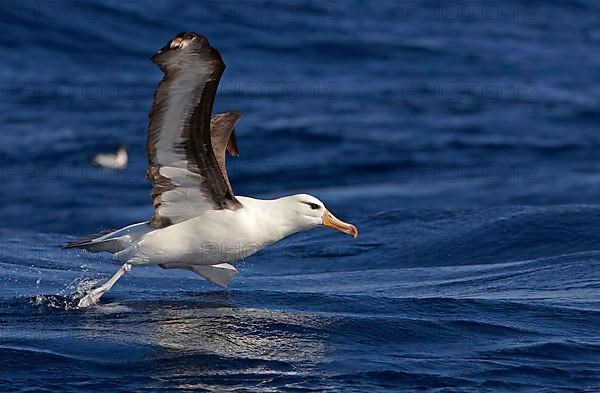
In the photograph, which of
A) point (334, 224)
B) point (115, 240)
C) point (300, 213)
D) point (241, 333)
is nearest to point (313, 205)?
point (300, 213)

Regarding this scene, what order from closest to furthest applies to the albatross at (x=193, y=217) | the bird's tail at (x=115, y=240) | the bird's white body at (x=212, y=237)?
the albatross at (x=193, y=217)
the bird's white body at (x=212, y=237)
the bird's tail at (x=115, y=240)

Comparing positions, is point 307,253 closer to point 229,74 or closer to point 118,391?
point 118,391

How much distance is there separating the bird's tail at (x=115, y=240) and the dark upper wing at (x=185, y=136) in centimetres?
13

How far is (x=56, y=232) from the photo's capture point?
51.1 ft

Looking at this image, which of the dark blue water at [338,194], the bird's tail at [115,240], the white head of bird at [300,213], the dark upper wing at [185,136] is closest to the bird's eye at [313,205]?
the white head of bird at [300,213]

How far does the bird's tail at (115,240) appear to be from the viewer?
8.84m

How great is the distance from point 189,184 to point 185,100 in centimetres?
101

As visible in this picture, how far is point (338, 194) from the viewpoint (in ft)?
58.8

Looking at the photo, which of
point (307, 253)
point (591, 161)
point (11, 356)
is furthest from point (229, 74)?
point (11, 356)

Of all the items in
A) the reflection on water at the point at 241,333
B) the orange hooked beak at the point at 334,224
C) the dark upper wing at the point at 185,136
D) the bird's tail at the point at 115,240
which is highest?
the dark upper wing at the point at 185,136

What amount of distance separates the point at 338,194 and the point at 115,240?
9.29 meters

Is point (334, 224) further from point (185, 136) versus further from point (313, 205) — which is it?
point (185, 136)

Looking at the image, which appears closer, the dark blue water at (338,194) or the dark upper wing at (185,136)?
the dark upper wing at (185,136)

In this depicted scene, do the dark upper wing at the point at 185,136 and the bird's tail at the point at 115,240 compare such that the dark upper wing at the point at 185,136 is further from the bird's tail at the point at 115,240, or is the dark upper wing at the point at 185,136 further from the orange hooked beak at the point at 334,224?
the orange hooked beak at the point at 334,224
